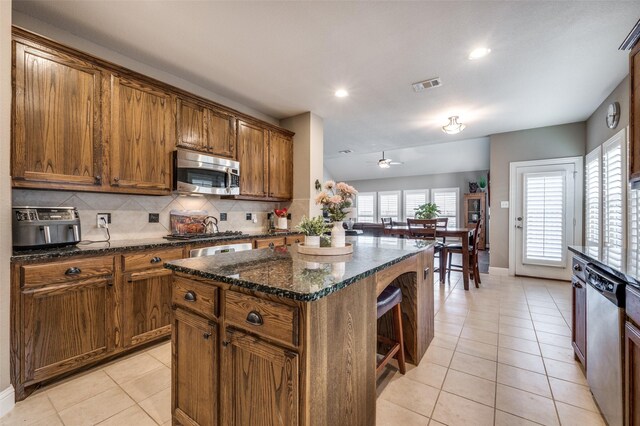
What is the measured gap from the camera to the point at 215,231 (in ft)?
11.0

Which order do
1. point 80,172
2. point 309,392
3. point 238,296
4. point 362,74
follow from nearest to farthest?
1. point 309,392
2. point 238,296
3. point 80,172
4. point 362,74

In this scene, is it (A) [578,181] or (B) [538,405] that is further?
(A) [578,181]

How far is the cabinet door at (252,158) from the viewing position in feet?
A: 11.6

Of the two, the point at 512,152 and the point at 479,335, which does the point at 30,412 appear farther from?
the point at 512,152

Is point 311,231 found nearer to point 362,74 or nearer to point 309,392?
point 309,392

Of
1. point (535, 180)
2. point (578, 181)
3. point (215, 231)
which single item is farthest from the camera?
point (535, 180)

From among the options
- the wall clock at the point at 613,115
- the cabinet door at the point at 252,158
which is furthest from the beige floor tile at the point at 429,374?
the wall clock at the point at 613,115

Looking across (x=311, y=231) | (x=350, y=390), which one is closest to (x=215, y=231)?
(x=311, y=231)

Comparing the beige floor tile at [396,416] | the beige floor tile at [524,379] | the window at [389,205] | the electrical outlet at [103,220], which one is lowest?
the beige floor tile at [396,416]

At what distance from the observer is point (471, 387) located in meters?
1.83

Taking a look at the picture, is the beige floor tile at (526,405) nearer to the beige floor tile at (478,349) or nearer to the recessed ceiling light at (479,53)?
the beige floor tile at (478,349)

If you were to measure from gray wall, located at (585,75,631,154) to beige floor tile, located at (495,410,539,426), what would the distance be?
332 cm

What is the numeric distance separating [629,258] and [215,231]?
3.65 meters

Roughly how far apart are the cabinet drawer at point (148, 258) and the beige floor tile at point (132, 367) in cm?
74
